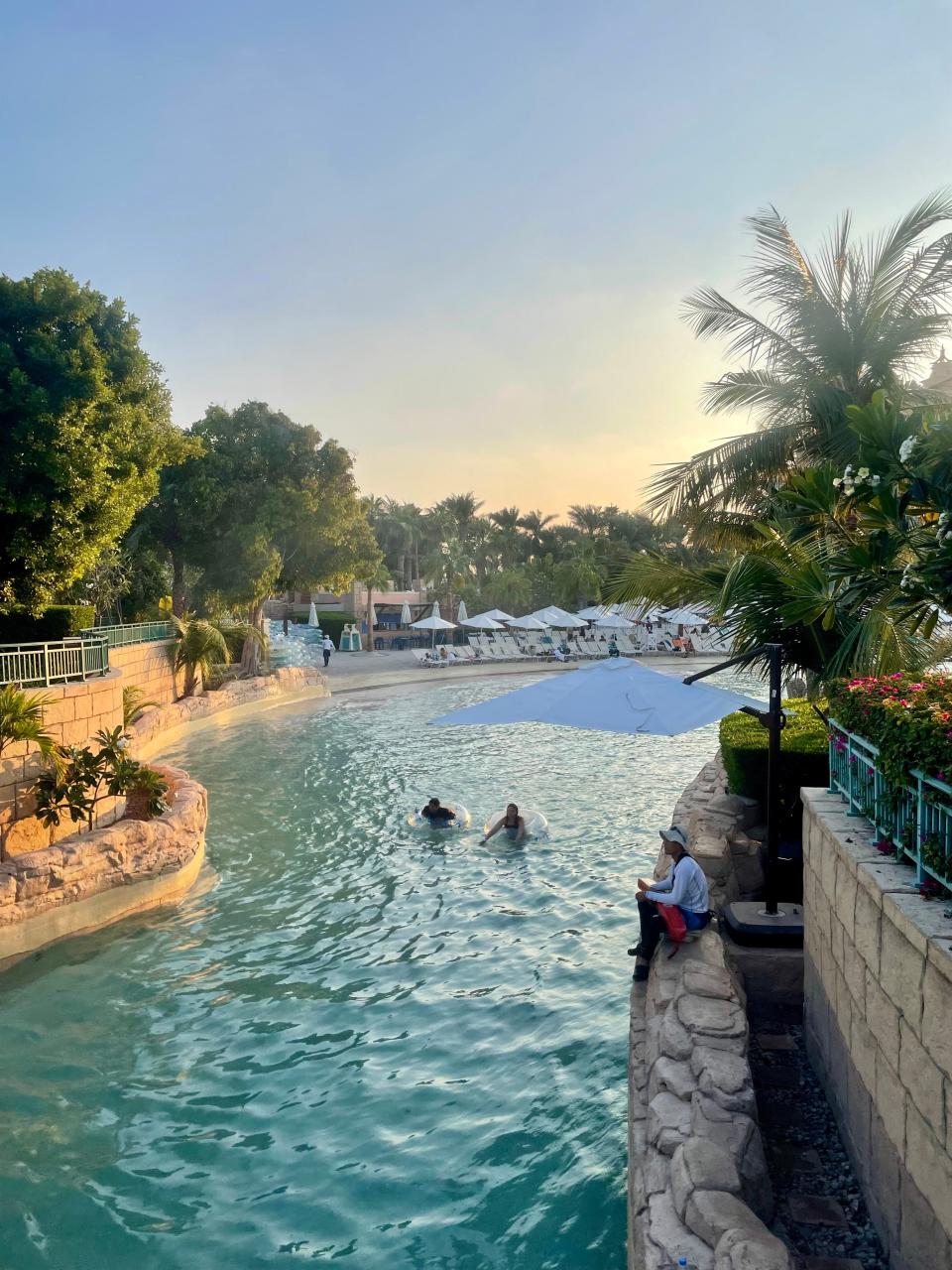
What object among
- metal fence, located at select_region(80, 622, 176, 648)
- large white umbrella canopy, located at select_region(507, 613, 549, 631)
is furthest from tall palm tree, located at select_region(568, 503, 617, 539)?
metal fence, located at select_region(80, 622, 176, 648)

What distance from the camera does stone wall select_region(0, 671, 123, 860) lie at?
10.8 meters

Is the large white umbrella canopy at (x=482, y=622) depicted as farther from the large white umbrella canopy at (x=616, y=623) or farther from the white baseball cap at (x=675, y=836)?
the white baseball cap at (x=675, y=836)

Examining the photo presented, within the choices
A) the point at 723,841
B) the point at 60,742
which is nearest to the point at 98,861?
the point at 60,742

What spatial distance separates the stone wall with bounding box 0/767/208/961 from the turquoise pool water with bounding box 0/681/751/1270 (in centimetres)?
39

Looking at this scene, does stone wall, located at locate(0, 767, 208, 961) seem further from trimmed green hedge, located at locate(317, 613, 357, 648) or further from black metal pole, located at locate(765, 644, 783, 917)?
trimmed green hedge, located at locate(317, 613, 357, 648)

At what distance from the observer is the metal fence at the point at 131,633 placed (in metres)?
20.3

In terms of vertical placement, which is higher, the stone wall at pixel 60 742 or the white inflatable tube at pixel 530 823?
the stone wall at pixel 60 742

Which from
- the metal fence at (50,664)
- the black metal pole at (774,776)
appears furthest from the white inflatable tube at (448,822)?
the black metal pole at (774,776)

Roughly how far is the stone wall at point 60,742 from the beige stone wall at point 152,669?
7136 millimetres

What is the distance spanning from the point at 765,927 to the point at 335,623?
52.5m

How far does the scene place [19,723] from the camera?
1064cm

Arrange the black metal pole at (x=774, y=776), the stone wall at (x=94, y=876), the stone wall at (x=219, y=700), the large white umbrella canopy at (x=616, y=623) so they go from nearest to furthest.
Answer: the black metal pole at (x=774, y=776) → the stone wall at (x=94, y=876) → the stone wall at (x=219, y=700) → the large white umbrella canopy at (x=616, y=623)

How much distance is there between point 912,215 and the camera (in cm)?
1264

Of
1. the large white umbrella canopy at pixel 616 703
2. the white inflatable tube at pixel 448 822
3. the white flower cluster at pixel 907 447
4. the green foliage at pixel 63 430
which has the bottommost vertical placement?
the white inflatable tube at pixel 448 822
